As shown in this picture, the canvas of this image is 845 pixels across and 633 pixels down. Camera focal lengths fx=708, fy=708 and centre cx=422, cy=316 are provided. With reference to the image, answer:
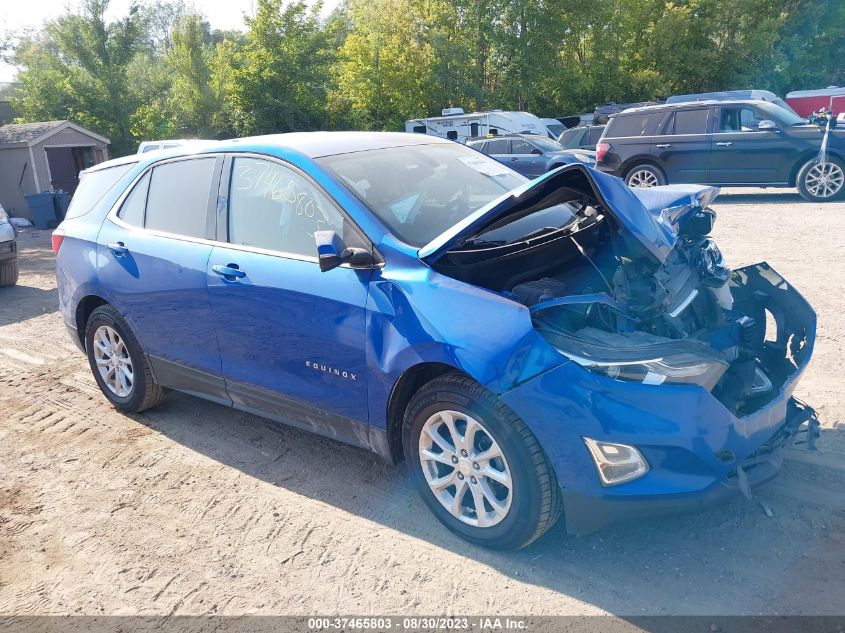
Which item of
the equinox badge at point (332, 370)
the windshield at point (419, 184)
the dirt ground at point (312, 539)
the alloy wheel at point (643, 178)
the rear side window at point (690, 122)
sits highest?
the windshield at point (419, 184)

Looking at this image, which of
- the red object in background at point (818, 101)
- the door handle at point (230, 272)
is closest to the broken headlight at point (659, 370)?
the door handle at point (230, 272)

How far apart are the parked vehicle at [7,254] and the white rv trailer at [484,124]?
15.6m

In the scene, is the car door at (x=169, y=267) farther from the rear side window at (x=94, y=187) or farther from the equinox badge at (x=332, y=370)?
the equinox badge at (x=332, y=370)

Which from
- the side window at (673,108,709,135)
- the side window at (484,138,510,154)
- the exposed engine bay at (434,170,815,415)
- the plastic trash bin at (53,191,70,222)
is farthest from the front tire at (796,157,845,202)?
the plastic trash bin at (53,191,70,222)

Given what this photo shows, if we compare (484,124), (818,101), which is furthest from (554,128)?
(818,101)

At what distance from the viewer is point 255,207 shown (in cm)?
402

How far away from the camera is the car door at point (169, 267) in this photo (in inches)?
166

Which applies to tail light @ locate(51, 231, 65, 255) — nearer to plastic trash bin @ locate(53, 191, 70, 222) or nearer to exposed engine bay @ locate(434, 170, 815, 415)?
exposed engine bay @ locate(434, 170, 815, 415)

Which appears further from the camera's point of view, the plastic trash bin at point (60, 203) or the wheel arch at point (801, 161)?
the plastic trash bin at point (60, 203)

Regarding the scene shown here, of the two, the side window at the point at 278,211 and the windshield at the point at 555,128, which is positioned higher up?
the side window at the point at 278,211

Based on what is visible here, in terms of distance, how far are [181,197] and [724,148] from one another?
11.4 m

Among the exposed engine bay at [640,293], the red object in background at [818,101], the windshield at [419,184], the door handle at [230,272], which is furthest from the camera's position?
the red object in background at [818,101]

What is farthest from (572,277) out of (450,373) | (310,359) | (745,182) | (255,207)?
(745,182)

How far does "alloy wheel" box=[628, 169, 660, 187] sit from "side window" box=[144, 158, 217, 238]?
36.7 feet
